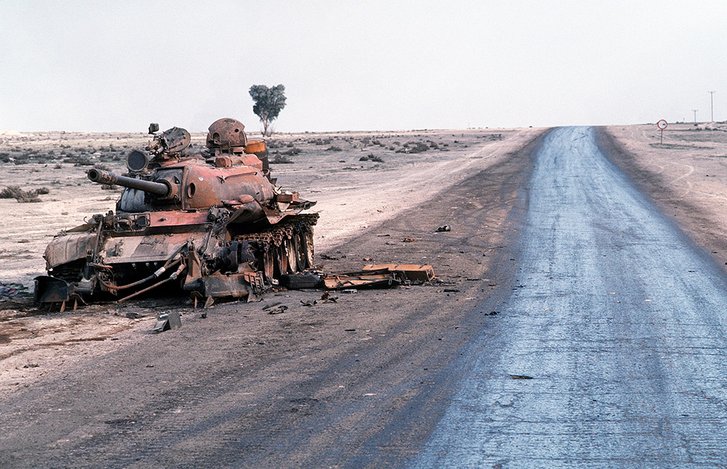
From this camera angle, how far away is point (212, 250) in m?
15.5

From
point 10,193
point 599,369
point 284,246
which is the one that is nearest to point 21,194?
point 10,193

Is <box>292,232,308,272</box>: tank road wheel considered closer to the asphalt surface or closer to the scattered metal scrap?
the scattered metal scrap

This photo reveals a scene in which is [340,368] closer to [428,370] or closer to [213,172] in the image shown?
[428,370]

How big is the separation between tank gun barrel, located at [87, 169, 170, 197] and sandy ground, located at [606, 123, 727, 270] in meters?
9.60

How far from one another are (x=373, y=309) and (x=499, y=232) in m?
10.1

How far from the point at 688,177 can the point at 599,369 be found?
3112 centimetres

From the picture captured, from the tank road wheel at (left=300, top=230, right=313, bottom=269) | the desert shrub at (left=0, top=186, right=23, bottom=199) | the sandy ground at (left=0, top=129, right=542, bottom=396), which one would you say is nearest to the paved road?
the tank road wheel at (left=300, top=230, right=313, bottom=269)

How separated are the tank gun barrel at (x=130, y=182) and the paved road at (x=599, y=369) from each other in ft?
19.9

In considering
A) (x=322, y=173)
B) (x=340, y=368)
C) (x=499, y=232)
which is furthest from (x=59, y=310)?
(x=322, y=173)

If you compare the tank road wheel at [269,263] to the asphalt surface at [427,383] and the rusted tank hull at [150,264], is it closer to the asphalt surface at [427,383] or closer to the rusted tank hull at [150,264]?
the rusted tank hull at [150,264]

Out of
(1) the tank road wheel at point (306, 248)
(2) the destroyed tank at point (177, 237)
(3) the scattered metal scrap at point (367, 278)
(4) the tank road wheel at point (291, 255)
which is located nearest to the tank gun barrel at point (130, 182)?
(2) the destroyed tank at point (177, 237)

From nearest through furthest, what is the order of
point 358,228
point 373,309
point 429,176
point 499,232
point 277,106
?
1. point 373,309
2. point 499,232
3. point 358,228
4. point 429,176
5. point 277,106

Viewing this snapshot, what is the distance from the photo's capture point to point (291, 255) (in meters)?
18.5

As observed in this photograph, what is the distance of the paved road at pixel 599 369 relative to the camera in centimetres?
729
